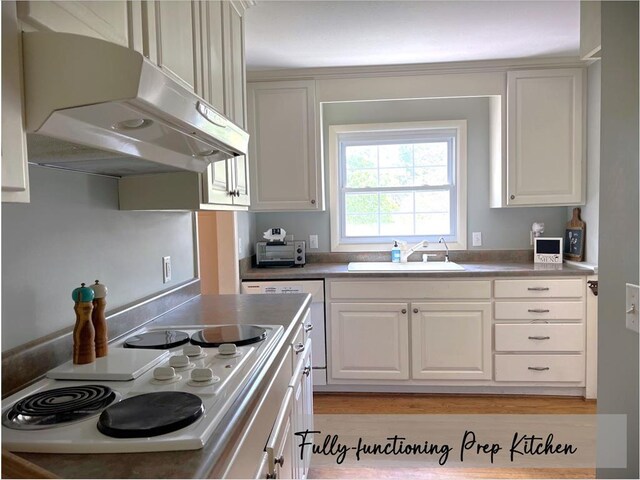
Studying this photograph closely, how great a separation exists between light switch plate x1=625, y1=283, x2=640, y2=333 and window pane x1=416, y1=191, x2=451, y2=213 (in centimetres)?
255

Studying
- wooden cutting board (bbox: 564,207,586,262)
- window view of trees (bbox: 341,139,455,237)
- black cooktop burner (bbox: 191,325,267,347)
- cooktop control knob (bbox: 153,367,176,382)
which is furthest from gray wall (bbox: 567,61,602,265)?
cooktop control knob (bbox: 153,367,176,382)

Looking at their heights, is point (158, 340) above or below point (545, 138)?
below

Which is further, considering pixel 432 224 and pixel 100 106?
pixel 432 224

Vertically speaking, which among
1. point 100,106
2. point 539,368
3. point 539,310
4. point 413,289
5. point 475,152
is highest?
point 475,152

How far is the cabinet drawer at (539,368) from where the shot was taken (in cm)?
297

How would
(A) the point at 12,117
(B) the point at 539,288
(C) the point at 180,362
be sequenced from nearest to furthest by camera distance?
(A) the point at 12,117
(C) the point at 180,362
(B) the point at 539,288

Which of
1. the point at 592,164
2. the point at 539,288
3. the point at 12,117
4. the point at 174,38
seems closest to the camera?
the point at 12,117

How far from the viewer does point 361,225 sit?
12.2 ft

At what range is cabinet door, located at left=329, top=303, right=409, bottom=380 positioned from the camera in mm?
3074

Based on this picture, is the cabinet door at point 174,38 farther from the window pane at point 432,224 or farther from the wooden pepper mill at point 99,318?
the window pane at point 432,224

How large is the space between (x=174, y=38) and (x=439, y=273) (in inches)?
86.3

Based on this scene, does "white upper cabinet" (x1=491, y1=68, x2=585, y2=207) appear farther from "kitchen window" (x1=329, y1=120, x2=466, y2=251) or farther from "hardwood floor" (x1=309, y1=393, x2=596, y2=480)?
"hardwood floor" (x1=309, y1=393, x2=596, y2=480)

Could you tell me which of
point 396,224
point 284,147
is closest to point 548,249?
point 396,224

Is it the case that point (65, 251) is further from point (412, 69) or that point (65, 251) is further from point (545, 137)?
point (545, 137)
